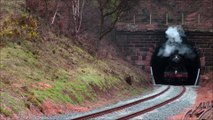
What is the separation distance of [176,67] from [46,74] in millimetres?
24729

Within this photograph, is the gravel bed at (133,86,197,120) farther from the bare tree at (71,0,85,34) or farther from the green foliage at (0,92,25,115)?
the bare tree at (71,0,85,34)

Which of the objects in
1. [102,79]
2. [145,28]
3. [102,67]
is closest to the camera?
[102,79]

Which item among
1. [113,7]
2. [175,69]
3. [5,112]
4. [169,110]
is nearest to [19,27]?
[169,110]

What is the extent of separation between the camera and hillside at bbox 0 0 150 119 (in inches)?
722

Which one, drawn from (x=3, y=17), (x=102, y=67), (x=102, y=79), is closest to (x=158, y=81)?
(x=102, y=67)

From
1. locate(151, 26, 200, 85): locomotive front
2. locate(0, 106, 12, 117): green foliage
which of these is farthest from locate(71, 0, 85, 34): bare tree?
locate(0, 106, 12, 117): green foliage

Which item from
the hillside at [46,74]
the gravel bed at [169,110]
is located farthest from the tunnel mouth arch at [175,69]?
the gravel bed at [169,110]

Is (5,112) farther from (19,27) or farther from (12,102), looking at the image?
(19,27)

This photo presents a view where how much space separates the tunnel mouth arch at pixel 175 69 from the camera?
43237mm

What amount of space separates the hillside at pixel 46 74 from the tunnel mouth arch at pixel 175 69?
7510mm

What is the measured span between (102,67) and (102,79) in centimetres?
422

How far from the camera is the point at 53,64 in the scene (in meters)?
26.2

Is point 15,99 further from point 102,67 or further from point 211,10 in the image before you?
point 211,10

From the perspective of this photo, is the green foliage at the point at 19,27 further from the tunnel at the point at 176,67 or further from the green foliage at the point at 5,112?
the tunnel at the point at 176,67
